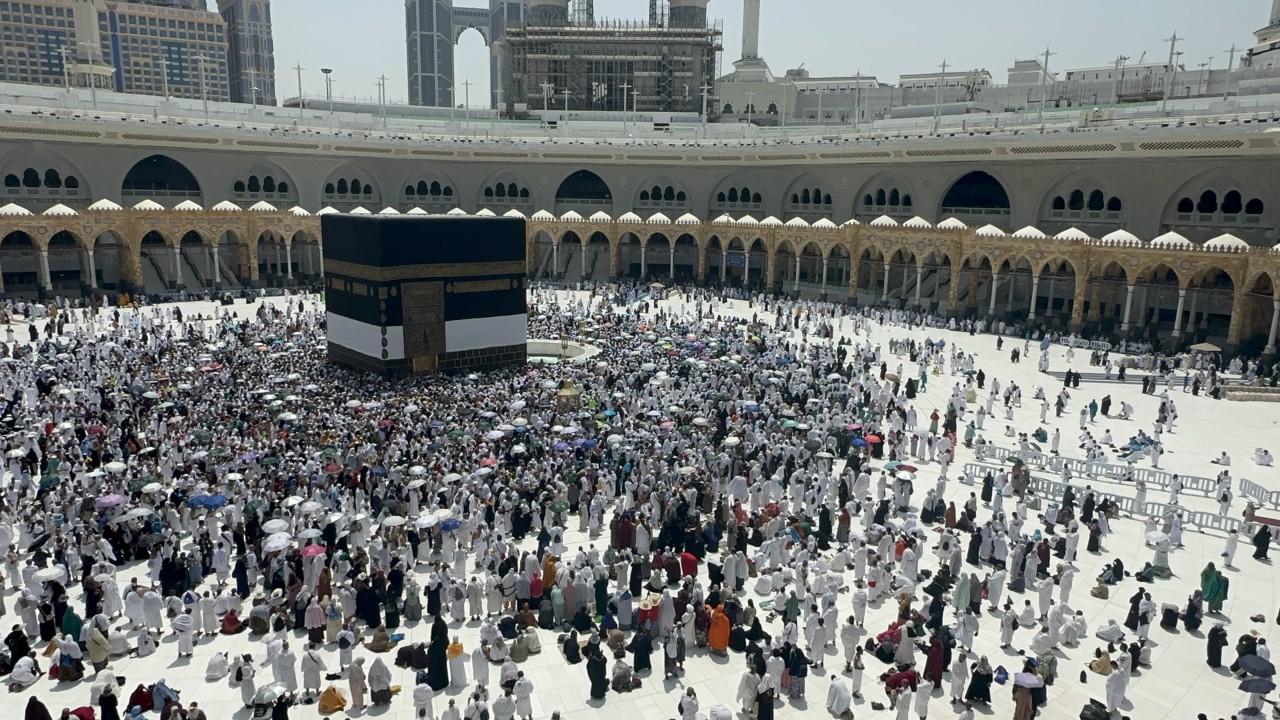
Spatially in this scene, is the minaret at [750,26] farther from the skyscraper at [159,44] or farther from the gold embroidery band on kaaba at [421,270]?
the skyscraper at [159,44]

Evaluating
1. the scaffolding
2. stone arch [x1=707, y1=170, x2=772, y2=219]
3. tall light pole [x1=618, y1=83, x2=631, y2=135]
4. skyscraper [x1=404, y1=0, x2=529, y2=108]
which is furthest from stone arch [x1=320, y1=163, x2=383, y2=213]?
skyscraper [x1=404, y1=0, x2=529, y2=108]

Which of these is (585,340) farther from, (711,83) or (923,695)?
(711,83)

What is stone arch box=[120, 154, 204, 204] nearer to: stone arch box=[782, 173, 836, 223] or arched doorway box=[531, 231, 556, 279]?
arched doorway box=[531, 231, 556, 279]

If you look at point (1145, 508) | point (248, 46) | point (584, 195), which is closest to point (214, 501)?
point (1145, 508)

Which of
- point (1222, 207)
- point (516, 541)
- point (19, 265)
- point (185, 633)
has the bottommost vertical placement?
point (516, 541)

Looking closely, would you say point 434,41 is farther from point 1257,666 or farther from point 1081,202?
point 1257,666

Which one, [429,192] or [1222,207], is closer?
[1222,207]

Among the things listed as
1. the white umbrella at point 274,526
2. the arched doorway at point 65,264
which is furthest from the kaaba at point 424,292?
the arched doorway at point 65,264
